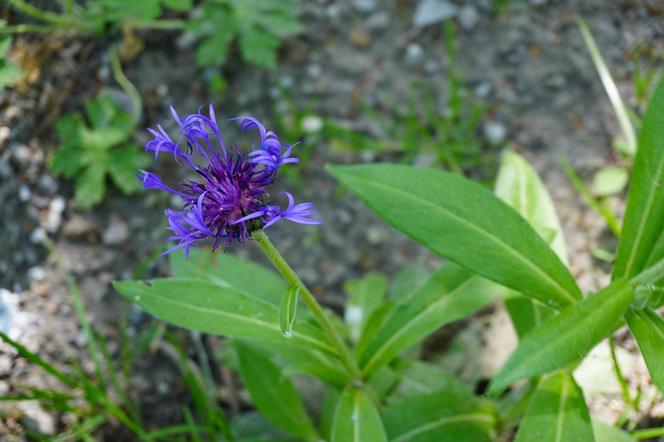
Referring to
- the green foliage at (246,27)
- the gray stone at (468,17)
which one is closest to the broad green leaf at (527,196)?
the gray stone at (468,17)

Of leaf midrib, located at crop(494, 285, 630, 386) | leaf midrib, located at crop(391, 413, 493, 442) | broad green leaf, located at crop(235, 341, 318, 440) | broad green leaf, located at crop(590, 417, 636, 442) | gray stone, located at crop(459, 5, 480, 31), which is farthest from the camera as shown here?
gray stone, located at crop(459, 5, 480, 31)

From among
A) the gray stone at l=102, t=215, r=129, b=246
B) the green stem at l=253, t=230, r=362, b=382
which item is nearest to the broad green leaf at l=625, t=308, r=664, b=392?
the green stem at l=253, t=230, r=362, b=382

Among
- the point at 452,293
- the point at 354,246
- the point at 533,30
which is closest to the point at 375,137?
the point at 354,246

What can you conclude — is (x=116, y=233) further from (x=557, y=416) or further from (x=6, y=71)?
(x=557, y=416)

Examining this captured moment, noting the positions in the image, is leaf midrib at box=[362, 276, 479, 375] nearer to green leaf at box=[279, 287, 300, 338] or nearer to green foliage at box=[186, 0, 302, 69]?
green leaf at box=[279, 287, 300, 338]

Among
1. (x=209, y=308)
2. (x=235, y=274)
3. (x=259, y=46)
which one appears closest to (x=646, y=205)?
(x=209, y=308)
